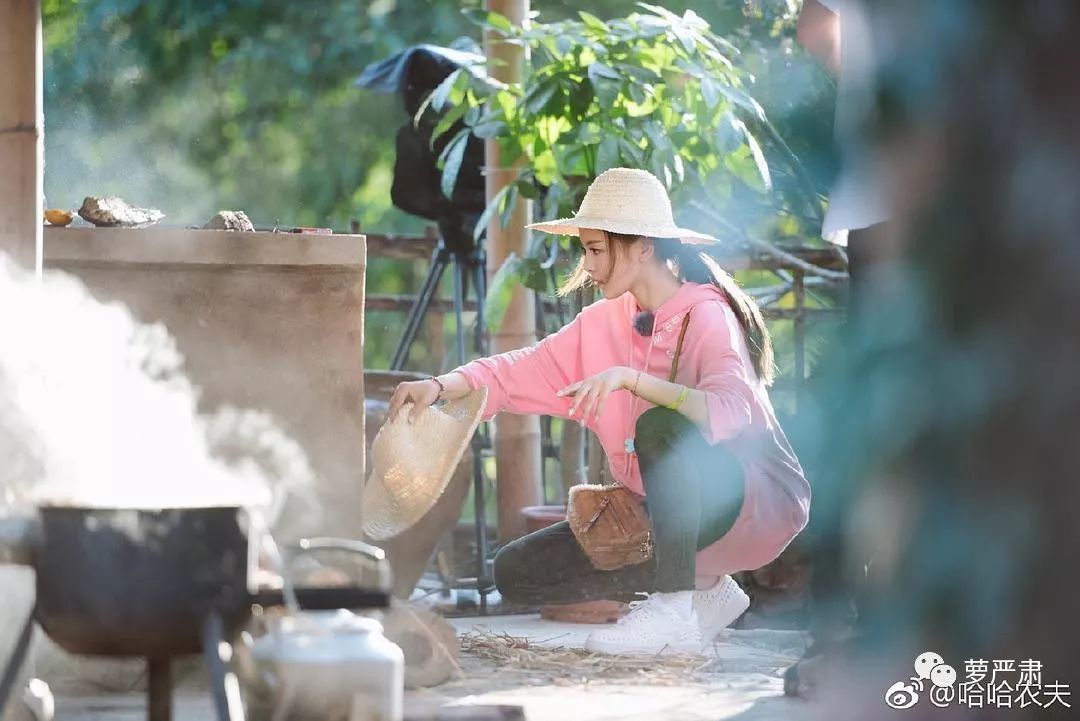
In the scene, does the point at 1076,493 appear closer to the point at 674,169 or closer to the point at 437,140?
the point at 674,169

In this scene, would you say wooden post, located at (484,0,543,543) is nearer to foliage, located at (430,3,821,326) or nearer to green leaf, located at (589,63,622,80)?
foliage, located at (430,3,821,326)

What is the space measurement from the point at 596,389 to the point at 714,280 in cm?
72

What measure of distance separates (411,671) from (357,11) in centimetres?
793

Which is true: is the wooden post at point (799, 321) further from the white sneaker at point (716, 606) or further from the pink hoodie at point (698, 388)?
the white sneaker at point (716, 606)

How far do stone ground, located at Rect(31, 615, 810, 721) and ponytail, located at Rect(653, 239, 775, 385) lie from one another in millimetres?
785

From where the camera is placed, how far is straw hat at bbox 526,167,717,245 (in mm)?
4070

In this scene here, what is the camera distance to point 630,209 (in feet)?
13.4

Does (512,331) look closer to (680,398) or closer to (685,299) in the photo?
(685,299)

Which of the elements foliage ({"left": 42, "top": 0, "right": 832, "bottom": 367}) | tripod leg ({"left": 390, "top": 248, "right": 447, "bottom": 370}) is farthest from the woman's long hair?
foliage ({"left": 42, "top": 0, "right": 832, "bottom": 367})

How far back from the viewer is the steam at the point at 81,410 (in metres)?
3.13

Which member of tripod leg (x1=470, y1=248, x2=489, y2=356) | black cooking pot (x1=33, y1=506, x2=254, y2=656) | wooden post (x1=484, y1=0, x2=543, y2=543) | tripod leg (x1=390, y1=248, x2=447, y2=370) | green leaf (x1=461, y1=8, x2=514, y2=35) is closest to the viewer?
black cooking pot (x1=33, y1=506, x2=254, y2=656)

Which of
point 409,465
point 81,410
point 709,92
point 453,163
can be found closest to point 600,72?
point 709,92

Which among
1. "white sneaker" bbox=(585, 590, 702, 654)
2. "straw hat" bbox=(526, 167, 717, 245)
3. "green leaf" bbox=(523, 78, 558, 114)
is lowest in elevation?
"white sneaker" bbox=(585, 590, 702, 654)

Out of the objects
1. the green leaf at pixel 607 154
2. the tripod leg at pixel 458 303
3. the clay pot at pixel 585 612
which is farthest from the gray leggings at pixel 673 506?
the tripod leg at pixel 458 303
